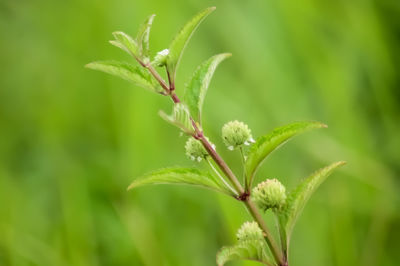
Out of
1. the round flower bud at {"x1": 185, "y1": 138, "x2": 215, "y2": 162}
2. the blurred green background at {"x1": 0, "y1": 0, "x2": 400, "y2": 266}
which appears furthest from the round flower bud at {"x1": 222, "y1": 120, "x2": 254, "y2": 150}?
the blurred green background at {"x1": 0, "y1": 0, "x2": 400, "y2": 266}

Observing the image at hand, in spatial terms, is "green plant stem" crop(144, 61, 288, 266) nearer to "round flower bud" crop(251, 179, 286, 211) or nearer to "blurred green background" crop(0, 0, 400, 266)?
"round flower bud" crop(251, 179, 286, 211)

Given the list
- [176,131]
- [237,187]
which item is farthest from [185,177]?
[176,131]

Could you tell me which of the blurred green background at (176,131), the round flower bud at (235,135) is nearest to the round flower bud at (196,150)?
the round flower bud at (235,135)

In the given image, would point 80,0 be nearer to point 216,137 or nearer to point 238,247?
point 216,137

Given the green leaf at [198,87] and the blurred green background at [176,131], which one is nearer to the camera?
the green leaf at [198,87]

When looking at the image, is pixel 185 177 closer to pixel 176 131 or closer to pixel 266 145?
pixel 266 145

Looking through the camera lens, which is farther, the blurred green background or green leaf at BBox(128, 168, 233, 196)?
the blurred green background

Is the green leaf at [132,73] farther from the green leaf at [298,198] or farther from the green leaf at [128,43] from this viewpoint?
the green leaf at [298,198]
